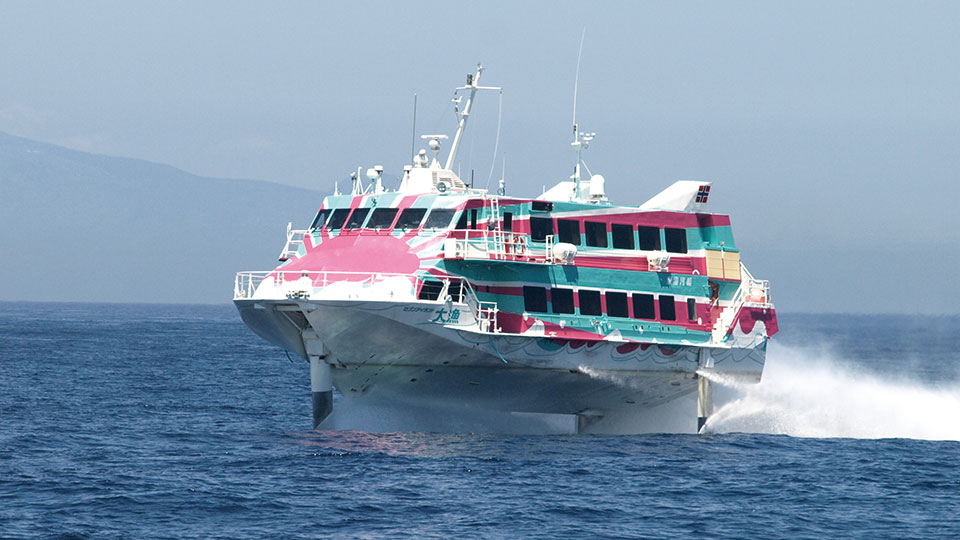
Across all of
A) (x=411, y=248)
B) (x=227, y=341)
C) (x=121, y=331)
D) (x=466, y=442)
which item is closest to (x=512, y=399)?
(x=466, y=442)

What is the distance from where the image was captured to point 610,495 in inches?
1125

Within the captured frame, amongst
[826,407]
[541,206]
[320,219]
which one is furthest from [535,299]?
[826,407]

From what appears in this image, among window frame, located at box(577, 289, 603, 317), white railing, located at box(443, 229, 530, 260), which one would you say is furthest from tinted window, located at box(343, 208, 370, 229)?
window frame, located at box(577, 289, 603, 317)

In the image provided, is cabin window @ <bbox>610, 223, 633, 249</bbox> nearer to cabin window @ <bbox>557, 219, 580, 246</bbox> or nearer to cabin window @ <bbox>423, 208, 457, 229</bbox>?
cabin window @ <bbox>557, 219, 580, 246</bbox>

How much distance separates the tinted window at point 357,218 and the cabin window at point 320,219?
1180mm

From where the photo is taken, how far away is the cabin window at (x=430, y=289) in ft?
109

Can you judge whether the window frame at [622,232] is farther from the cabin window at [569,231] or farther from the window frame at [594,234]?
the cabin window at [569,231]

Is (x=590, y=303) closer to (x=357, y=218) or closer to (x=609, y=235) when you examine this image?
(x=609, y=235)

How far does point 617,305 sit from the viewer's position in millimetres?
36688

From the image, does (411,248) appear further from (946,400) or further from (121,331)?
(121,331)

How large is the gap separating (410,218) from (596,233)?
5.41m

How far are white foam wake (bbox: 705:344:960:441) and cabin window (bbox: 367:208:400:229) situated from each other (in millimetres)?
11929

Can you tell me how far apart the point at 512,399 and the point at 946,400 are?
1773 centimetres

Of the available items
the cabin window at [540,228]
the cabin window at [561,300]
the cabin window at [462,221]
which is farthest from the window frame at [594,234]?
the cabin window at [462,221]
